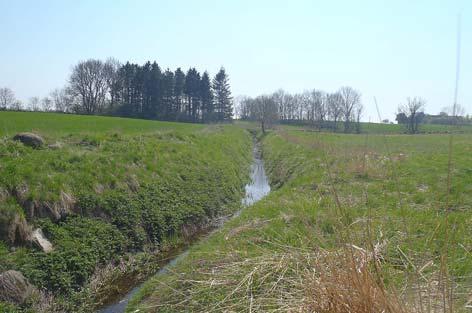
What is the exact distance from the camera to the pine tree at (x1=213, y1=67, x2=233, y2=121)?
Answer: 287 ft

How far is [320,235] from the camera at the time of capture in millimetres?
4098

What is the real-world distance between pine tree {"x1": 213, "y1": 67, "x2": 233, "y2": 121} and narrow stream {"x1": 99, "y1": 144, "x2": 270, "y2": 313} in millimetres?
53819

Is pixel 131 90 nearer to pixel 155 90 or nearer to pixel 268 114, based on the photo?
pixel 155 90

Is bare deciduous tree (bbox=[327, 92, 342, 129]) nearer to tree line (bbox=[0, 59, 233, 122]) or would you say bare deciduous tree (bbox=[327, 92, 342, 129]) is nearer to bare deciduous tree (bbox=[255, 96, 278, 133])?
bare deciduous tree (bbox=[255, 96, 278, 133])

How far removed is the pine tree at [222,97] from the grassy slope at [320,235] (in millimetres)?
72926

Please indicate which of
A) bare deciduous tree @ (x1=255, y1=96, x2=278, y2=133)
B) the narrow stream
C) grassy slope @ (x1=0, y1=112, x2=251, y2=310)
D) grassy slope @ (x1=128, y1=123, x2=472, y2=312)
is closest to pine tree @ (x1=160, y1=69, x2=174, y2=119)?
the narrow stream

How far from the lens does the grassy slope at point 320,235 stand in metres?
4.07

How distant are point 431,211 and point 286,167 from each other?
12.0 metres

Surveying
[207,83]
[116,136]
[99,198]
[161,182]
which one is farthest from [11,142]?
[207,83]

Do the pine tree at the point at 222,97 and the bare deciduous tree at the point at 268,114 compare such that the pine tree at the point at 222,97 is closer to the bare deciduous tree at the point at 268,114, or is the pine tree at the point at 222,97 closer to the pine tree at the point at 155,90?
the pine tree at the point at 155,90

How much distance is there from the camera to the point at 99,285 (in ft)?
24.1

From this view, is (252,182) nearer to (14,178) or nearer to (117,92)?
(14,178)

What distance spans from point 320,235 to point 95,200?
22.5ft

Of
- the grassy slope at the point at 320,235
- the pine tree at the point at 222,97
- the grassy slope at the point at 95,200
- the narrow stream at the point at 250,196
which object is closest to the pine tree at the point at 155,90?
the pine tree at the point at 222,97
